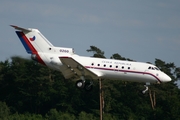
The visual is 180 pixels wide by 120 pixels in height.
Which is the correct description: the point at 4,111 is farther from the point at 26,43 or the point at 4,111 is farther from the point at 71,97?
the point at 26,43

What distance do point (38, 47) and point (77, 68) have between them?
4849 millimetres

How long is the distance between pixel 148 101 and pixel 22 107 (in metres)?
18.3

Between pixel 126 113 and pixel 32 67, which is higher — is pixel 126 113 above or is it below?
below

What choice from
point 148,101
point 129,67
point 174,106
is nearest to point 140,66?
point 129,67

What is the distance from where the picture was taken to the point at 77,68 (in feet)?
172

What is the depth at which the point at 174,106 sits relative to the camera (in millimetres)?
77625

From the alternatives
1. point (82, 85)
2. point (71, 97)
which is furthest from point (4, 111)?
point (82, 85)

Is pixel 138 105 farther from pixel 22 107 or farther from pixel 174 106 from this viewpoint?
pixel 22 107

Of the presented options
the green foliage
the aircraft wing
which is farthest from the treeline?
the aircraft wing

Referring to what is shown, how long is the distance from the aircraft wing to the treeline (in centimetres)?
2402

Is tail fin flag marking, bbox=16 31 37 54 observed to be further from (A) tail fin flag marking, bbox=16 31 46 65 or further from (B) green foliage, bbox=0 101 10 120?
(B) green foliage, bbox=0 101 10 120

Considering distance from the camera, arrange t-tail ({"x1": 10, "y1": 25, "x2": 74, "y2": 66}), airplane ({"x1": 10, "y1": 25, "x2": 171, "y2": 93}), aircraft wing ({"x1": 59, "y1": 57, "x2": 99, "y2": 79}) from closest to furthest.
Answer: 1. aircraft wing ({"x1": 59, "y1": 57, "x2": 99, "y2": 79})
2. airplane ({"x1": 10, "y1": 25, "x2": 171, "y2": 93})
3. t-tail ({"x1": 10, "y1": 25, "x2": 74, "y2": 66})

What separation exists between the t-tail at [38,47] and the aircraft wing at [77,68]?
219cm

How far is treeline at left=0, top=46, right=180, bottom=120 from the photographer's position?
7906 cm
